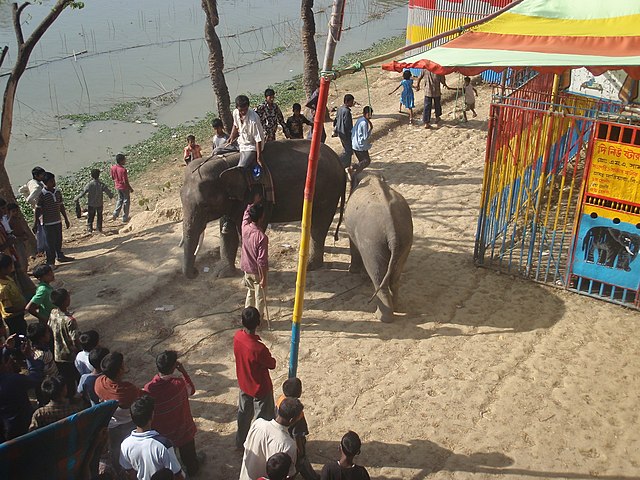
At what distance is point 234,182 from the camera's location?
8.55 m

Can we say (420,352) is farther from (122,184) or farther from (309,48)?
(309,48)

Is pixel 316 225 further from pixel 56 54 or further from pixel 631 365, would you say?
pixel 56 54

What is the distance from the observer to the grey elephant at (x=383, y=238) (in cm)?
746

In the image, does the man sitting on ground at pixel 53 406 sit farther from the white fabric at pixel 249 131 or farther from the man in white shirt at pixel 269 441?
the white fabric at pixel 249 131

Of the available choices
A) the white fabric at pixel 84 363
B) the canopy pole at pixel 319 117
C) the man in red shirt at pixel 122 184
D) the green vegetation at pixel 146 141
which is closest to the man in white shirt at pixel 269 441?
the canopy pole at pixel 319 117

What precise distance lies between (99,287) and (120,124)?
1345cm

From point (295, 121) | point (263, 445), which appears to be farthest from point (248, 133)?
point (263, 445)

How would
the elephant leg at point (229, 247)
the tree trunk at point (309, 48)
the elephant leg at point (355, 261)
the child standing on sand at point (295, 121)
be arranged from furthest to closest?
1. the tree trunk at point (309, 48)
2. the child standing on sand at point (295, 121)
3. the elephant leg at point (229, 247)
4. the elephant leg at point (355, 261)

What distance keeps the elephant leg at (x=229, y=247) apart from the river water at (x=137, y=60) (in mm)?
9413

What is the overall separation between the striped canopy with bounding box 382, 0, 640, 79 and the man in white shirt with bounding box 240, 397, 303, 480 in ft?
12.0

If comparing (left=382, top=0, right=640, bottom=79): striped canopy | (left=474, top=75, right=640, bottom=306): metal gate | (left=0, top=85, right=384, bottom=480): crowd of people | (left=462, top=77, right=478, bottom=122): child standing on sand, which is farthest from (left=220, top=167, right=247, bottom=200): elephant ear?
(left=462, top=77, right=478, bottom=122): child standing on sand

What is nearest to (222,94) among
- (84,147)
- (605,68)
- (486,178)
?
(84,147)

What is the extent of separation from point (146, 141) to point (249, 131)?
11.8 m

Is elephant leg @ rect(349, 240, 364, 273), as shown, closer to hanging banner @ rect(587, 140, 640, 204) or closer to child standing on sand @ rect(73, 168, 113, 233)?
hanging banner @ rect(587, 140, 640, 204)
